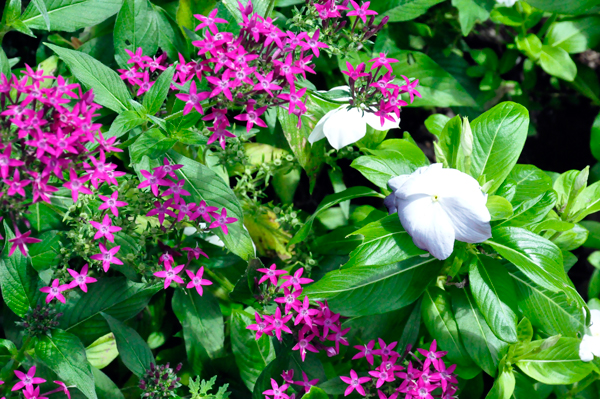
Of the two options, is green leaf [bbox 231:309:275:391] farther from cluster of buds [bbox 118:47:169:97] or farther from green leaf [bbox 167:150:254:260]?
cluster of buds [bbox 118:47:169:97]

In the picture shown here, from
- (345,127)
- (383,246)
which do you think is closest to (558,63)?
(345,127)

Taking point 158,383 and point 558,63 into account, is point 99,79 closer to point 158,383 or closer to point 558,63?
point 158,383

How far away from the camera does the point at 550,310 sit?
1.21 meters

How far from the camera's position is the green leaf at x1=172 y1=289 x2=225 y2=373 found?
4.45 ft

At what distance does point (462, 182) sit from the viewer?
3.35 ft

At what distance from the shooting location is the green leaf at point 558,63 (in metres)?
1.77

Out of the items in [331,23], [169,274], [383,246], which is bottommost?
[169,274]

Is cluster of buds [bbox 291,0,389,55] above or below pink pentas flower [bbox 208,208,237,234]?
above

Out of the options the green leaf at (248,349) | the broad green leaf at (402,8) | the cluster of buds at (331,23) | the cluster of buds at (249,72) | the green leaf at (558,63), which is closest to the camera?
the cluster of buds at (249,72)

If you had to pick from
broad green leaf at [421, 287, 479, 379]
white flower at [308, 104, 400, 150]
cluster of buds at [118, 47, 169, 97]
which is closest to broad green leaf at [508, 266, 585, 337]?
broad green leaf at [421, 287, 479, 379]

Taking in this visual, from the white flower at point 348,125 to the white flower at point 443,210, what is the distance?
0.63 feet

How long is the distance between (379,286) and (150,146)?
2.07 feet

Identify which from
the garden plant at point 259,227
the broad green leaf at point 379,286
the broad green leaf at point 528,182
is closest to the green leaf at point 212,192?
the garden plant at point 259,227

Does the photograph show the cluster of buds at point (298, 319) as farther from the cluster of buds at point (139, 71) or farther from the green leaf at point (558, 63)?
the green leaf at point (558, 63)
